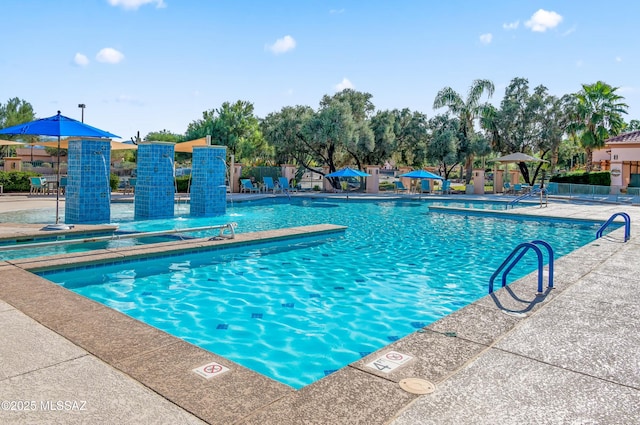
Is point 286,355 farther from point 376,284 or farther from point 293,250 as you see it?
point 293,250

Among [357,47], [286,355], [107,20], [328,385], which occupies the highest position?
[357,47]

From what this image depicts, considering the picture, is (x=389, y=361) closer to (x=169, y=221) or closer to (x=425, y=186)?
(x=169, y=221)

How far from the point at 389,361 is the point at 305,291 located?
366cm

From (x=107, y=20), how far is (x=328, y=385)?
50.6 ft

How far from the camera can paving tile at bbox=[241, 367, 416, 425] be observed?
262cm

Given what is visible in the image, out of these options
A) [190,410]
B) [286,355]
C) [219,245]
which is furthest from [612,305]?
[219,245]

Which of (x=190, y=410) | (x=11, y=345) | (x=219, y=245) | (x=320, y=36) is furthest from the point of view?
(x=320, y=36)

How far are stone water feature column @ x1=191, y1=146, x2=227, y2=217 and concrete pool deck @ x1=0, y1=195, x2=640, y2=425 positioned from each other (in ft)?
35.5

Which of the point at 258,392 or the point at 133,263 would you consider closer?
the point at 258,392

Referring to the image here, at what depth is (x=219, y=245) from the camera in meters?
9.36

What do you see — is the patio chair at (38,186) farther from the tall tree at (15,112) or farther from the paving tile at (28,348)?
the tall tree at (15,112)

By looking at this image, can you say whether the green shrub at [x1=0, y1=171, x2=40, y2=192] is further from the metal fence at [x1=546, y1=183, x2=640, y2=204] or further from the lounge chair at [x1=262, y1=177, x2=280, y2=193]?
the metal fence at [x1=546, y1=183, x2=640, y2=204]

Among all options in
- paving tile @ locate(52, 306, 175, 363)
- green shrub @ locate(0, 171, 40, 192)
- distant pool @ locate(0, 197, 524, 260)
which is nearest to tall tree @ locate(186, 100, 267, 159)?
green shrub @ locate(0, 171, 40, 192)

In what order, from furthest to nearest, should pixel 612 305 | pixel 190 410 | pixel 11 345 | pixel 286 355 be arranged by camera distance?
1. pixel 612 305
2. pixel 286 355
3. pixel 11 345
4. pixel 190 410
